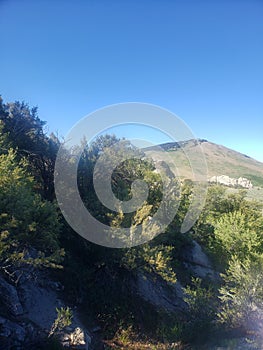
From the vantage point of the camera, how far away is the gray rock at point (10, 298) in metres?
9.95

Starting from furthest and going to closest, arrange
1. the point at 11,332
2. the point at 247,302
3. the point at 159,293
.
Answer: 1. the point at 159,293
2. the point at 247,302
3. the point at 11,332

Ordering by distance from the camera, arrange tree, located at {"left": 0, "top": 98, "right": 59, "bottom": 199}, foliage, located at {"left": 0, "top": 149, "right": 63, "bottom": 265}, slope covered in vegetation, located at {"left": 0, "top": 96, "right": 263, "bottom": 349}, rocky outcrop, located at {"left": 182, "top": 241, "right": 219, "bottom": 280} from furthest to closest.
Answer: rocky outcrop, located at {"left": 182, "top": 241, "right": 219, "bottom": 280} → tree, located at {"left": 0, "top": 98, "right": 59, "bottom": 199} → slope covered in vegetation, located at {"left": 0, "top": 96, "right": 263, "bottom": 349} → foliage, located at {"left": 0, "top": 149, "right": 63, "bottom": 265}

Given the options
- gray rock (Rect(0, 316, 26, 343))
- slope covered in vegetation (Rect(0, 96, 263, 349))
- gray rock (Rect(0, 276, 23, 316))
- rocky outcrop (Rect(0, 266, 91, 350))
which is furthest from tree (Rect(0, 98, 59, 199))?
gray rock (Rect(0, 316, 26, 343))

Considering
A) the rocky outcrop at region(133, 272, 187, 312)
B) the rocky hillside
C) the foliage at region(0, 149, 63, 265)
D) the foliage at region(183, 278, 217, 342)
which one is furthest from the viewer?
the rocky outcrop at region(133, 272, 187, 312)

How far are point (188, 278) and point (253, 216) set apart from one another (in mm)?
12659

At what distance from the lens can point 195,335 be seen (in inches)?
516

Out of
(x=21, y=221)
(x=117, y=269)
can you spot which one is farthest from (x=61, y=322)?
(x=117, y=269)

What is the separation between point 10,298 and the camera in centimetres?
1027

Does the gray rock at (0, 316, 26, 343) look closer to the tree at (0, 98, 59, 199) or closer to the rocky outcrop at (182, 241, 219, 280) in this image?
the tree at (0, 98, 59, 199)

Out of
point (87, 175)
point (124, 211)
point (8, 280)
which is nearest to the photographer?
point (8, 280)

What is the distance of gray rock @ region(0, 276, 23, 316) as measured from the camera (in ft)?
32.6

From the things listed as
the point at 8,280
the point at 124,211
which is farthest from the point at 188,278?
the point at 8,280

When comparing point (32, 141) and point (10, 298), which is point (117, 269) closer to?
point (10, 298)

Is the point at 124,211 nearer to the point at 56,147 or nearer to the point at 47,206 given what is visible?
the point at 47,206
